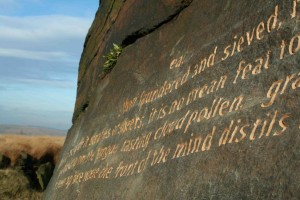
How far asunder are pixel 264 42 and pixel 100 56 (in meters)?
6.32

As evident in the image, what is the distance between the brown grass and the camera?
1939 centimetres

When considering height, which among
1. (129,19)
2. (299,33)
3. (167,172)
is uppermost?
(129,19)

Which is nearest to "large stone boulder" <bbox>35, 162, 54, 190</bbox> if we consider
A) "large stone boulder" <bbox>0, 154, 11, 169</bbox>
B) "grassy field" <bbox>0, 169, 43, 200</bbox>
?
"grassy field" <bbox>0, 169, 43, 200</bbox>

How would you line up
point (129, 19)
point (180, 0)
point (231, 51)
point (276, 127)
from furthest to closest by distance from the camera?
point (129, 19) → point (180, 0) → point (231, 51) → point (276, 127)

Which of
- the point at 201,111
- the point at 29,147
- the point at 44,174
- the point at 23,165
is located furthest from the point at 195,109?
the point at 29,147

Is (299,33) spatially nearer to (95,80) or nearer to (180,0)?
(180,0)

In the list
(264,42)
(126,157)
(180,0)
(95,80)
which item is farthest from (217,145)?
(95,80)

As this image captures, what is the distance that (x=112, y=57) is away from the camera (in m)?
10.3

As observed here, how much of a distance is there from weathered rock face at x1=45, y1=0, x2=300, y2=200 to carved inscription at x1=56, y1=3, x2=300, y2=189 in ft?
0.05

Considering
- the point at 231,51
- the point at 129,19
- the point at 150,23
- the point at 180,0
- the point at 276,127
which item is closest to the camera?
the point at 276,127

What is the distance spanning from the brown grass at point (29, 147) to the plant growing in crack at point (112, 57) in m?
9.59

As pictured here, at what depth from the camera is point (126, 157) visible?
781 cm

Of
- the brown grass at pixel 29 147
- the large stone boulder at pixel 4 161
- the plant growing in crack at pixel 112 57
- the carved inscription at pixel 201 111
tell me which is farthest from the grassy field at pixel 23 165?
the carved inscription at pixel 201 111

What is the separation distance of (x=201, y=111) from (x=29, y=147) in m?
15.1
